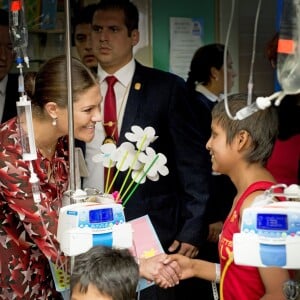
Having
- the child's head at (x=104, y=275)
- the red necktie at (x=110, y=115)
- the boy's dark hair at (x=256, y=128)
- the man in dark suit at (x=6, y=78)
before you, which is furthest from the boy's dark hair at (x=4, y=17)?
the child's head at (x=104, y=275)

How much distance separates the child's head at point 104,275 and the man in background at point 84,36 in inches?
56.6

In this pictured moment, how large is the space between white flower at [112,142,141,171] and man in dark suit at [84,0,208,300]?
7.4 inches

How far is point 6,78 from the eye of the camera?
9.89 ft

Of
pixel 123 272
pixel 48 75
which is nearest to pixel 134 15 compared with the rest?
pixel 48 75

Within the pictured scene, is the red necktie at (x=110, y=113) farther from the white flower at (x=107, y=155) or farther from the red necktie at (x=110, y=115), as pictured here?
the white flower at (x=107, y=155)

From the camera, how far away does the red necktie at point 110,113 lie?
2516 millimetres

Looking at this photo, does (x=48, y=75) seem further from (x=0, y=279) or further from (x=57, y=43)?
(x=57, y=43)

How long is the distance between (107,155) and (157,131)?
0.97 ft

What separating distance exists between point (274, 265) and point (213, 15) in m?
2.21

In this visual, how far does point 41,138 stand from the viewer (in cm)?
205

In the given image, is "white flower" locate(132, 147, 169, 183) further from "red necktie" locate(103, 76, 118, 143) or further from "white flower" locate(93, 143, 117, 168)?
"red necktie" locate(103, 76, 118, 143)

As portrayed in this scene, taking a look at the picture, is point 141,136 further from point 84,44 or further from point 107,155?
point 84,44

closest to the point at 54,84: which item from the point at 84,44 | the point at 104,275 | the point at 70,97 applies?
the point at 70,97

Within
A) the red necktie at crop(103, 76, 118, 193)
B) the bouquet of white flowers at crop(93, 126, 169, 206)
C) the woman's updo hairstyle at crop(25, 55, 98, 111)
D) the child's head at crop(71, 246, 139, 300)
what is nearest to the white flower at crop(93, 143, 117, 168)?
the bouquet of white flowers at crop(93, 126, 169, 206)
